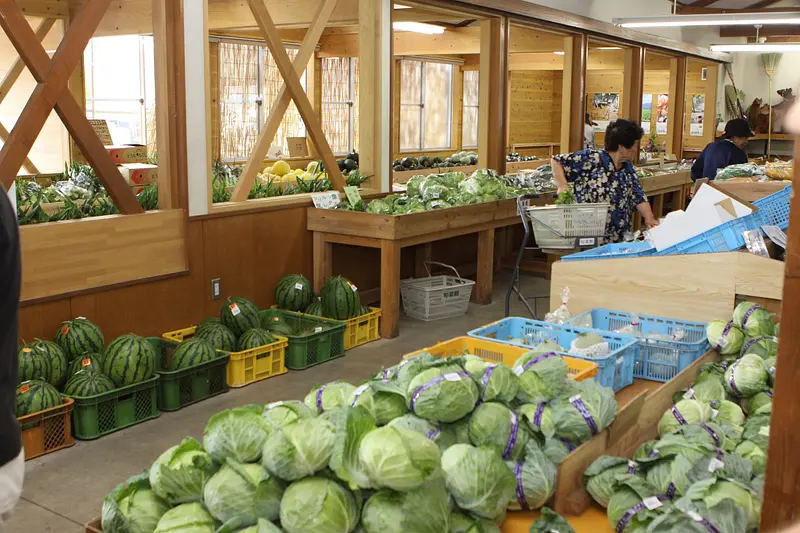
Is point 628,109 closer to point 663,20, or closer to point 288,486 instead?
point 663,20

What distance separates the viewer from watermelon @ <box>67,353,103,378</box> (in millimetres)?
4590

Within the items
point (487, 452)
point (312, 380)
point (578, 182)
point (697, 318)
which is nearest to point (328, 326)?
point (312, 380)

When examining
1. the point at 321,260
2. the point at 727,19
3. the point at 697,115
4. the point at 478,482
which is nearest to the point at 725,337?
the point at 478,482

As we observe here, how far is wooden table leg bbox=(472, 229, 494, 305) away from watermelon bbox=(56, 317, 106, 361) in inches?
147

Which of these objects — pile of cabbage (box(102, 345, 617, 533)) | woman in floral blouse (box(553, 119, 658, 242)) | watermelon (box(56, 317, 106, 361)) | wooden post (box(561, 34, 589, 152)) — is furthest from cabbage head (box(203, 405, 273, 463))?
wooden post (box(561, 34, 589, 152))

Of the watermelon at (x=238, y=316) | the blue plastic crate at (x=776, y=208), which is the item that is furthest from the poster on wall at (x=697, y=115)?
the watermelon at (x=238, y=316)

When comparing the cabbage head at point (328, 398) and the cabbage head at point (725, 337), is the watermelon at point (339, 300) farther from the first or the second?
the cabbage head at point (328, 398)

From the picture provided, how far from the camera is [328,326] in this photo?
5.95m

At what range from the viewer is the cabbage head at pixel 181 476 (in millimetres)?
2186

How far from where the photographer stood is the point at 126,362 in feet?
15.2

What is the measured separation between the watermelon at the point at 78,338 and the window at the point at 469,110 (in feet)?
40.5

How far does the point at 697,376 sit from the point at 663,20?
7.29 meters

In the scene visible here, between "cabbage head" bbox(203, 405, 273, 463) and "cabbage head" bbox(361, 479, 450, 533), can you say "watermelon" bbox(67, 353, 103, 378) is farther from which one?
"cabbage head" bbox(361, 479, 450, 533)

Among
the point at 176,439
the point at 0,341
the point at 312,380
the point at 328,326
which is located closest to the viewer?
the point at 0,341
